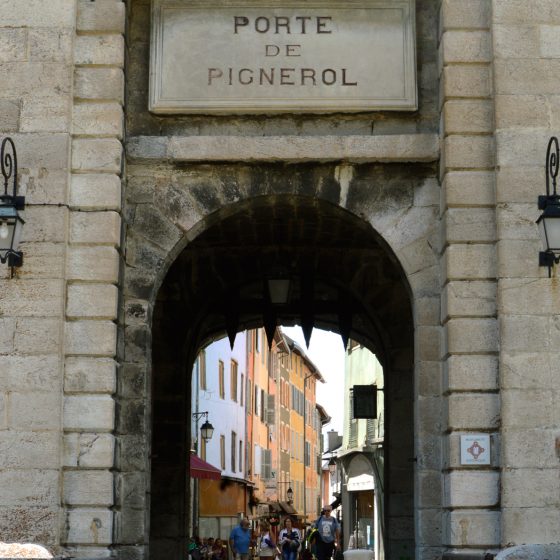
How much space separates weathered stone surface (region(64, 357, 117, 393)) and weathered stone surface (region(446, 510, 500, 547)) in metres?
2.88

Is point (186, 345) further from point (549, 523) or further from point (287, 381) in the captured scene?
point (287, 381)

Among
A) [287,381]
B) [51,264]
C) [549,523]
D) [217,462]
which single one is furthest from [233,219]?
[287,381]

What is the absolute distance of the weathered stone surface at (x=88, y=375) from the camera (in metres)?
10.1

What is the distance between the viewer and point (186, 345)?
15.6 meters

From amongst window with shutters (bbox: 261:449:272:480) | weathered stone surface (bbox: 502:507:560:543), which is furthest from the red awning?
window with shutters (bbox: 261:449:272:480)

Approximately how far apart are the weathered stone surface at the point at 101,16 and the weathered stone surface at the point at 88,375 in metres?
2.78

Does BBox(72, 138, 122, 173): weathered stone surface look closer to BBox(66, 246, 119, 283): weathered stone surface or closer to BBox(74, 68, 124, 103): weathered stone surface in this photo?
BBox(74, 68, 124, 103): weathered stone surface

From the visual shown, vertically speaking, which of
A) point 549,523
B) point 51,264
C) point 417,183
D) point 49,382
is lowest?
point 549,523

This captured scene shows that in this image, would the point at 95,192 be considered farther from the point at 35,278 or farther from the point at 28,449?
the point at 28,449

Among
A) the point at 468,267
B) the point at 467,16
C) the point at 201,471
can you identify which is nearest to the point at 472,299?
the point at 468,267

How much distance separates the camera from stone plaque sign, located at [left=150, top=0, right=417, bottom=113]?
35.4 ft

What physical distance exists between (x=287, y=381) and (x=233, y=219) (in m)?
43.7

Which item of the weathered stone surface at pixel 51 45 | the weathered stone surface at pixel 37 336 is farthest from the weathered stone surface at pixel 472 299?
the weathered stone surface at pixel 51 45

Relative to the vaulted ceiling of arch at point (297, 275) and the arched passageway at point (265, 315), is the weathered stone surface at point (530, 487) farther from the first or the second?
the arched passageway at point (265, 315)
